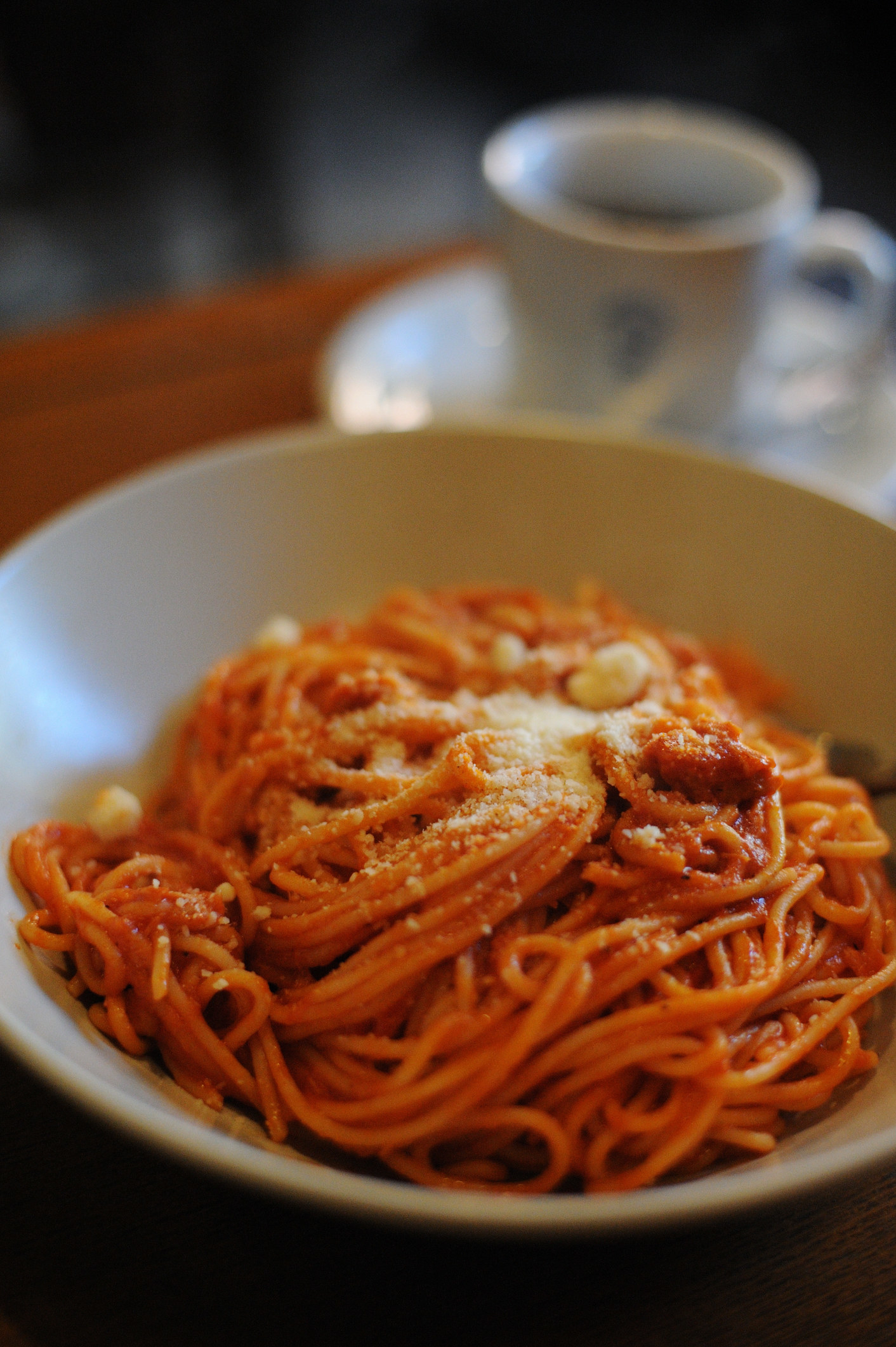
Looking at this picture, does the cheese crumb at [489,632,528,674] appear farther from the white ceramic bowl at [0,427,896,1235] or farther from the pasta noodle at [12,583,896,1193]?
the white ceramic bowl at [0,427,896,1235]

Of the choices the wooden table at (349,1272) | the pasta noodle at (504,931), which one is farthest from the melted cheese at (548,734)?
the wooden table at (349,1272)

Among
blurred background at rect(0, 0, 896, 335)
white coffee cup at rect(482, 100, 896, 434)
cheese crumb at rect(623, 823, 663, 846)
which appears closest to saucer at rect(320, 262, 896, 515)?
white coffee cup at rect(482, 100, 896, 434)

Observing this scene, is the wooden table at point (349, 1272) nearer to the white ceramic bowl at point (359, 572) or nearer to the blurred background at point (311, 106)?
the white ceramic bowl at point (359, 572)

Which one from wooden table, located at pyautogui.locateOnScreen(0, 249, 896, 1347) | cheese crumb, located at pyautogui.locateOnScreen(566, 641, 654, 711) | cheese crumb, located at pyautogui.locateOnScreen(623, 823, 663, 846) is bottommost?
wooden table, located at pyautogui.locateOnScreen(0, 249, 896, 1347)

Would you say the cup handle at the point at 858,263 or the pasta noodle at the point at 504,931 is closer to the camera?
the pasta noodle at the point at 504,931

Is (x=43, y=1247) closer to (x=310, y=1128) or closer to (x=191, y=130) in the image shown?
(x=310, y=1128)

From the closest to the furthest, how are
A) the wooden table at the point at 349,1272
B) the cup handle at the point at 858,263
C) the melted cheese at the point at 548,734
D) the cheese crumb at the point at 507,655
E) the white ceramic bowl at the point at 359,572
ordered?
the wooden table at the point at 349,1272
the melted cheese at the point at 548,734
the white ceramic bowl at the point at 359,572
the cheese crumb at the point at 507,655
the cup handle at the point at 858,263

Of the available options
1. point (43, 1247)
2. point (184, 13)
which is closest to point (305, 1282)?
point (43, 1247)
